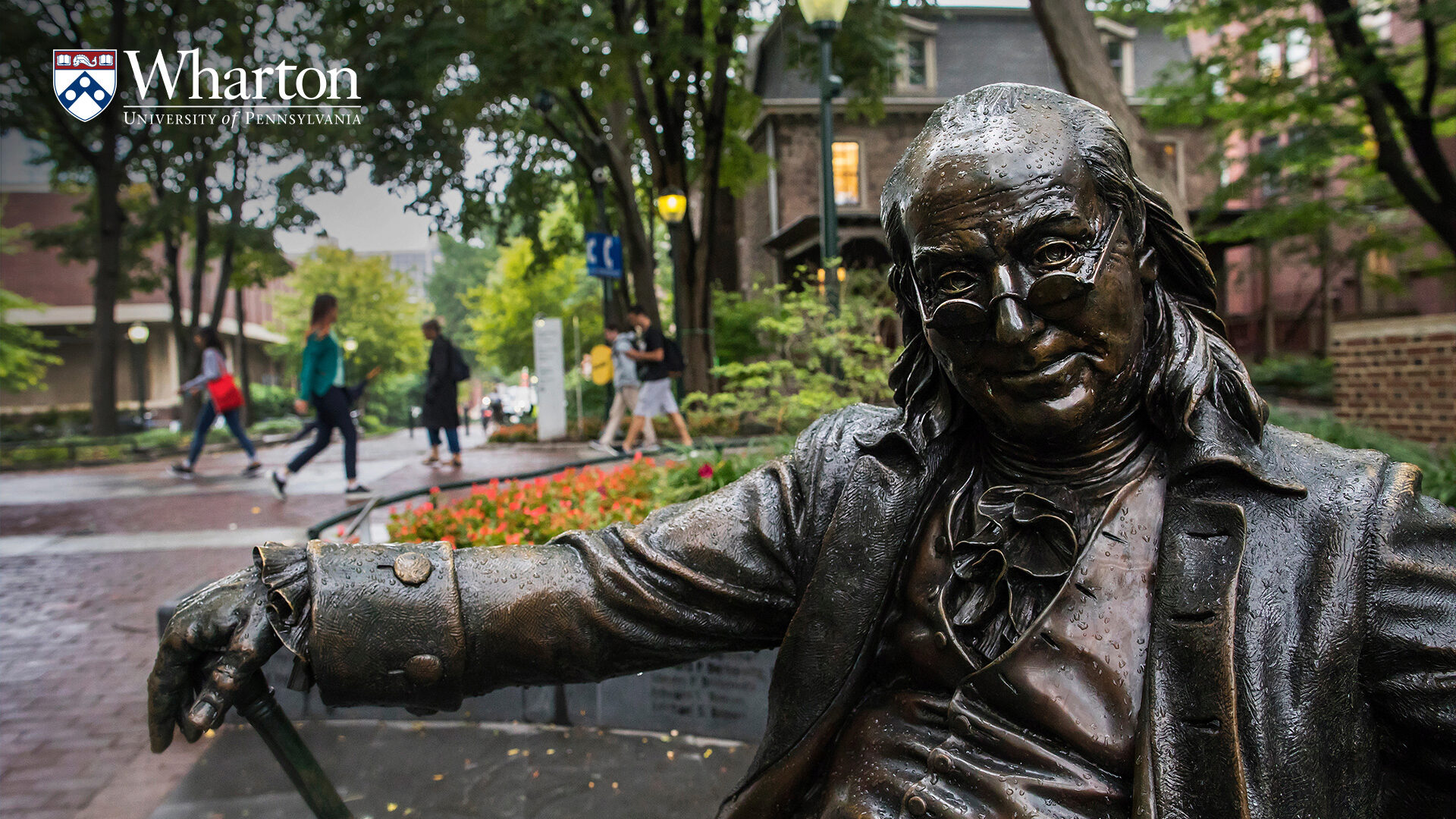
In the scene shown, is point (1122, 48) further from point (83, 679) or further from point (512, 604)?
point (512, 604)

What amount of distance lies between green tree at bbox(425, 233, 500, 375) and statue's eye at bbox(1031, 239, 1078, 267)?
3282cm

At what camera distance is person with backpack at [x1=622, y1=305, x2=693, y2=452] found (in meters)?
11.4

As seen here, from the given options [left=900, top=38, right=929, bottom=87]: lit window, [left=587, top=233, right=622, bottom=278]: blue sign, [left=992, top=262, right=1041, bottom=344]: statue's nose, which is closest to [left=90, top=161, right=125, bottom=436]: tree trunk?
[left=587, top=233, right=622, bottom=278]: blue sign

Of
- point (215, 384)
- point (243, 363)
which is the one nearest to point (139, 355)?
point (243, 363)

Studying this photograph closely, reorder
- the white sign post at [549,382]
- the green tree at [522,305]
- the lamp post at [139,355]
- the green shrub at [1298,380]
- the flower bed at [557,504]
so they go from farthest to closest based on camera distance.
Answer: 1. the green tree at [522,305]
2. the lamp post at [139,355]
3. the green shrub at [1298,380]
4. the white sign post at [549,382]
5. the flower bed at [557,504]

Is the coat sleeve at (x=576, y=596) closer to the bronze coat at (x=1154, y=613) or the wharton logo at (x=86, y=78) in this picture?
the bronze coat at (x=1154, y=613)

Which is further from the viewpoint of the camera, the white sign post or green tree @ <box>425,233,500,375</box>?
green tree @ <box>425,233,500,375</box>

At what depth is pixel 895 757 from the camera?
1.25 meters

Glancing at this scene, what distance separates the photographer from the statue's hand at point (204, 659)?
1184mm

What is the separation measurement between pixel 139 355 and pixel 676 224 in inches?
845

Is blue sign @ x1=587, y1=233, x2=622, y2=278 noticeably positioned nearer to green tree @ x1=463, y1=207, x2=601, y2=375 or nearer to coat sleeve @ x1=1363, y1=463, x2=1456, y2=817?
coat sleeve @ x1=1363, y1=463, x2=1456, y2=817

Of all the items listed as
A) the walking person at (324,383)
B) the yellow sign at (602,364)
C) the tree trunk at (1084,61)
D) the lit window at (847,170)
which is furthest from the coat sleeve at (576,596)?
the lit window at (847,170)

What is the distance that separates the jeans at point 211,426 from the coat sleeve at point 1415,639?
11576 millimetres

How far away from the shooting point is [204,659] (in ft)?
4.02
